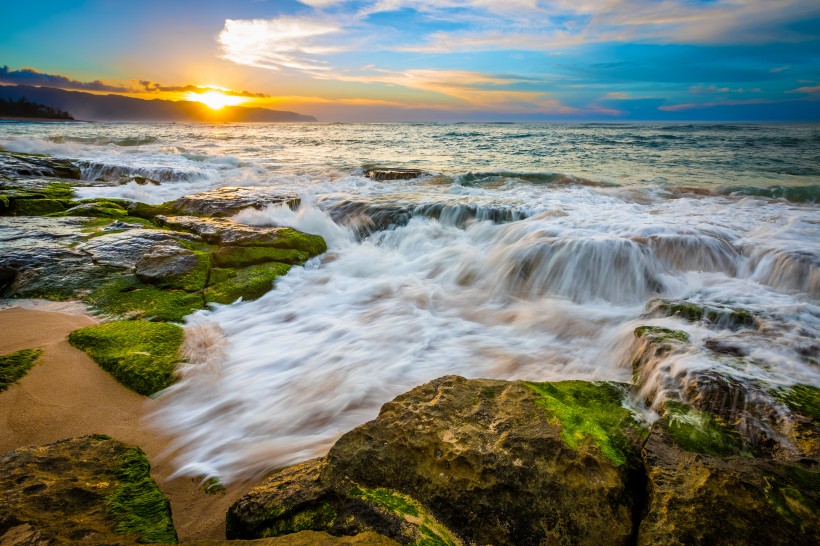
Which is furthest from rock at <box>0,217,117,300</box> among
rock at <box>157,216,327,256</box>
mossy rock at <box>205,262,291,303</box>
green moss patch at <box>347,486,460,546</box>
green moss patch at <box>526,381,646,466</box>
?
green moss patch at <box>526,381,646,466</box>

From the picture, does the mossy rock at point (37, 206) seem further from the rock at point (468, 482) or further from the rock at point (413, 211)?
the rock at point (468, 482)

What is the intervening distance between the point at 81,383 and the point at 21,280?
2834 millimetres

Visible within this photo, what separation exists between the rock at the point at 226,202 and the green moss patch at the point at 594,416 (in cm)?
803

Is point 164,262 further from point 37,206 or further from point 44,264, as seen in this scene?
point 37,206

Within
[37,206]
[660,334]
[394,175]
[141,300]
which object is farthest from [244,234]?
[394,175]

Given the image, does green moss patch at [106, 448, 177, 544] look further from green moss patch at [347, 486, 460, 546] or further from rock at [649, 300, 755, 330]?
rock at [649, 300, 755, 330]

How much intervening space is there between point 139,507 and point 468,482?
1.61 metres

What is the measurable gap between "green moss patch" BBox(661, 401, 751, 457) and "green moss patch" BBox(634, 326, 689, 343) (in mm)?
1065

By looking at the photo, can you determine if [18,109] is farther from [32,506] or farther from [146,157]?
[32,506]

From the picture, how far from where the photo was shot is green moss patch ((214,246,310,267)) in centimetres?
663

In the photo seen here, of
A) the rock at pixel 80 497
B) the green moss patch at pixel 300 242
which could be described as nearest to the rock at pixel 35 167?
the green moss patch at pixel 300 242

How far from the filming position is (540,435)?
7.67 feet

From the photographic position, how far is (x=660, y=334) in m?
3.83

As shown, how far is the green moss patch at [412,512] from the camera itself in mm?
1880
